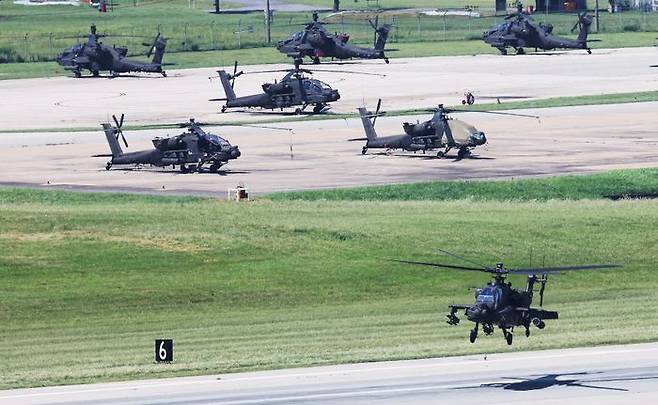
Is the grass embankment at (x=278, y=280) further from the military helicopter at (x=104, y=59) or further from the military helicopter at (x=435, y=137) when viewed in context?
the military helicopter at (x=104, y=59)

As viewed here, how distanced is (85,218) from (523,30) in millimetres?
79314

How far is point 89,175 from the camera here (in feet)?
231

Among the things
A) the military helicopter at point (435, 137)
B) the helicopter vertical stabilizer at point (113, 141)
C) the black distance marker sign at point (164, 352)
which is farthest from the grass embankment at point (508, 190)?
the black distance marker sign at point (164, 352)

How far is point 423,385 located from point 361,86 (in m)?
79.4

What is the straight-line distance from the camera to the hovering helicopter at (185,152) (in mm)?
70688

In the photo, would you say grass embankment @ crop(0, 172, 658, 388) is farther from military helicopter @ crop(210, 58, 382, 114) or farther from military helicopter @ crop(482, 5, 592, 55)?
military helicopter @ crop(482, 5, 592, 55)

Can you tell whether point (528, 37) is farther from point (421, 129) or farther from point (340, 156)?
point (340, 156)

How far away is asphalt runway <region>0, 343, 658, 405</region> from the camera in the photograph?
1192 inches

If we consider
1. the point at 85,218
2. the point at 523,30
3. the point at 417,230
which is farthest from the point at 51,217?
the point at 523,30

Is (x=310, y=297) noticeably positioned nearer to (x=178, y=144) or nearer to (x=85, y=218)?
(x=85, y=218)

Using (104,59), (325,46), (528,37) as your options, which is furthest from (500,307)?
(528,37)

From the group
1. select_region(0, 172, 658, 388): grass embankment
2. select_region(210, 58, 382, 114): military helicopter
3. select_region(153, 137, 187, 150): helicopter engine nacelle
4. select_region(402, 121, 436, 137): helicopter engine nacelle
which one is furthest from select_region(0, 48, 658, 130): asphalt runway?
select_region(0, 172, 658, 388): grass embankment

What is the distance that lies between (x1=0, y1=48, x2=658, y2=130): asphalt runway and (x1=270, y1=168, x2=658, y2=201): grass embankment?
2962 centimetres

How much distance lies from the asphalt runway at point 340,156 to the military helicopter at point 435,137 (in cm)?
62
